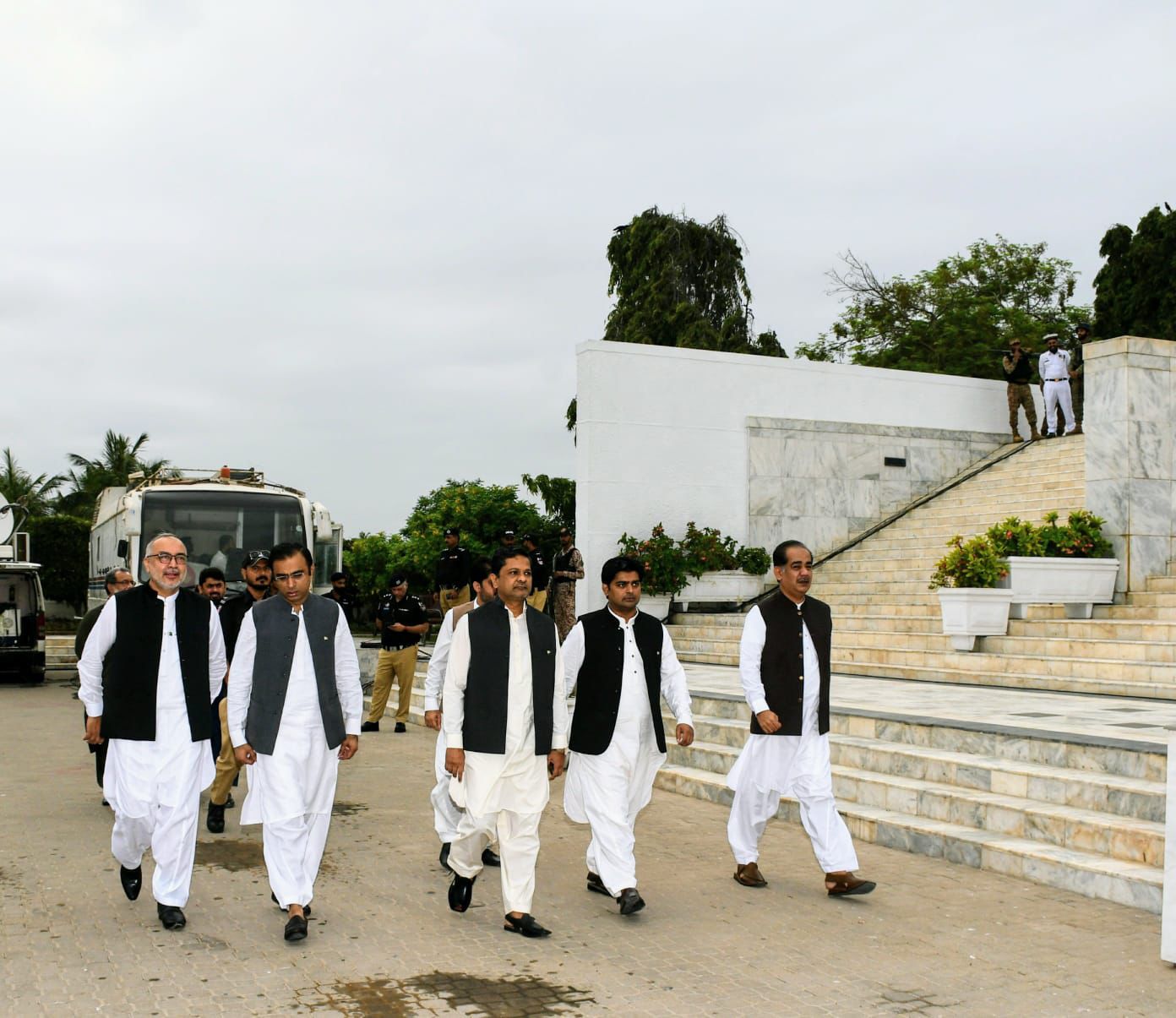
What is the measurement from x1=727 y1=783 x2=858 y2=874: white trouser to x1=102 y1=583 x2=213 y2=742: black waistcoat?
8.76ft

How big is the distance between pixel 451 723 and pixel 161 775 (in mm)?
1308

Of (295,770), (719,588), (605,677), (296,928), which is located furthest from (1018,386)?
(296,928)

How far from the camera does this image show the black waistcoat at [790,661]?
6.40 m

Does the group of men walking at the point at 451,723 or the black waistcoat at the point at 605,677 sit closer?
the group of men walking at the point at 451,723

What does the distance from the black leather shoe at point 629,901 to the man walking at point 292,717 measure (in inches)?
53.9

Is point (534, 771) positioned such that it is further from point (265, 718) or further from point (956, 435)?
point (956, 435)

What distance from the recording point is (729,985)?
15.7 ft

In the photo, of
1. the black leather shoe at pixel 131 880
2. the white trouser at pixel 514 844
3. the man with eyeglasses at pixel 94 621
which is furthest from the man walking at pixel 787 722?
the man with eyeglasses at pixel 94 621

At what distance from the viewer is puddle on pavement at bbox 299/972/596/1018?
445 cm

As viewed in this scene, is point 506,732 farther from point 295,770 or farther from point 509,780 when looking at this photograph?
point 295,770

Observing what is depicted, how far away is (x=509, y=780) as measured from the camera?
5.63 meters

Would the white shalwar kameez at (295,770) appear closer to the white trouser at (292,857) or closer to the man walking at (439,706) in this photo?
the white trouser at (292,857)

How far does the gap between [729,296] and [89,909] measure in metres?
33.8

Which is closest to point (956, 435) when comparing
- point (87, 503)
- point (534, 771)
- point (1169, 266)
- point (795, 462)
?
point (795, 462)
